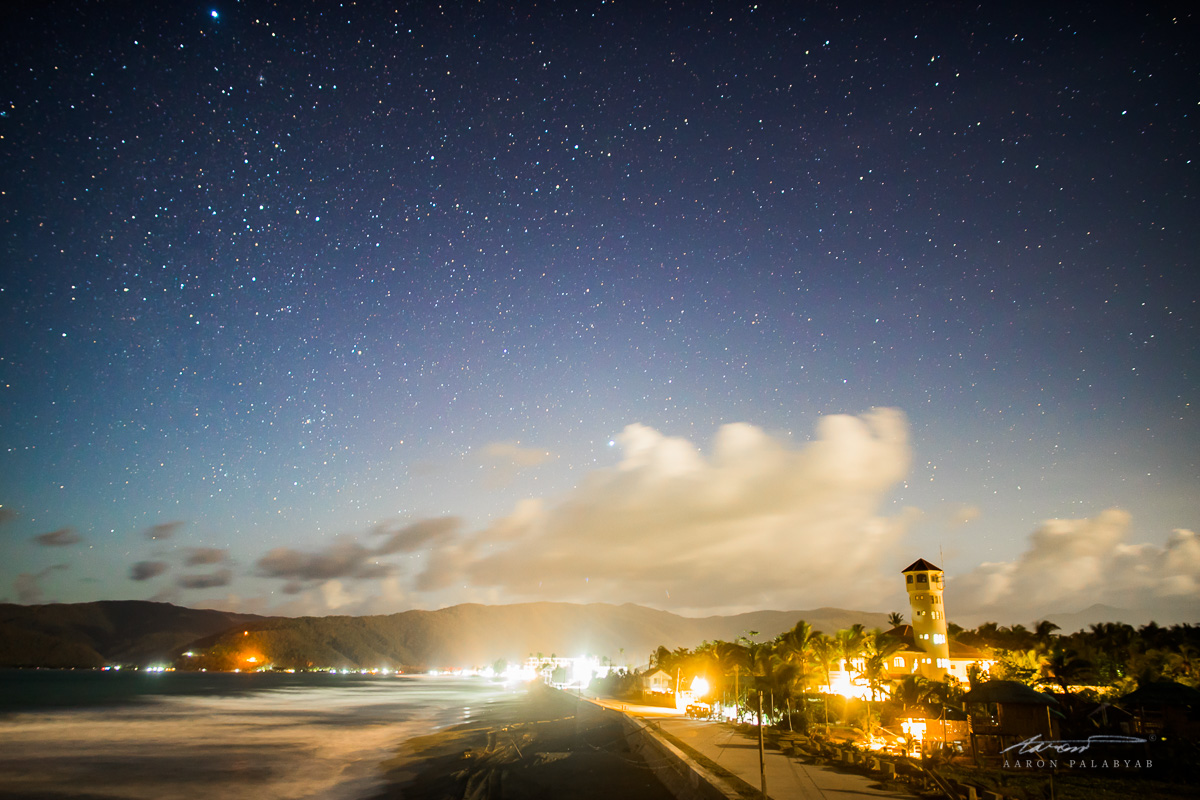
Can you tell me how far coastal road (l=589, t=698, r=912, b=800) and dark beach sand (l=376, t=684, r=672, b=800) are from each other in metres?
2.52

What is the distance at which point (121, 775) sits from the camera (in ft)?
105

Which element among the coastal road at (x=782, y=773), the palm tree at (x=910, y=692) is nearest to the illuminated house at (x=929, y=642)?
the palm tree at (x=910, y=692)

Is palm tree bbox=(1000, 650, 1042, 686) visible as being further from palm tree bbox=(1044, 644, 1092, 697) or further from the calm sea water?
the calm sea water

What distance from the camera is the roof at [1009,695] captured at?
2334 centimetres

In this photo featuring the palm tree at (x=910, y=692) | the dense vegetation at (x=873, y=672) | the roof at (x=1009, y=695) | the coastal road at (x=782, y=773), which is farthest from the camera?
the dense vegetation at (x=873, y=672)

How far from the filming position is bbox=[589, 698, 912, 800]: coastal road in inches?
642

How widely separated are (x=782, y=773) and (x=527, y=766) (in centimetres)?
1392

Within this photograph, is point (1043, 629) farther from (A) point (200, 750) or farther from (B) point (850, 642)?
(A) point (200, 750)

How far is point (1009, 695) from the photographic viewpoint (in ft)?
77.4

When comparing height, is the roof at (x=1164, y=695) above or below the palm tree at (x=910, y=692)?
above

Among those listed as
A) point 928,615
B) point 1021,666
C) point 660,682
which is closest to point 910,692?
point 1021,666

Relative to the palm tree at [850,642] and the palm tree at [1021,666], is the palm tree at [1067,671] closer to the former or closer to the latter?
the palm tree at [1021,666]

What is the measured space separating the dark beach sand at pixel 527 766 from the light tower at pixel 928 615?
3481 centimetres

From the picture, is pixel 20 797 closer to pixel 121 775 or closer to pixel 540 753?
pixel 121 775
